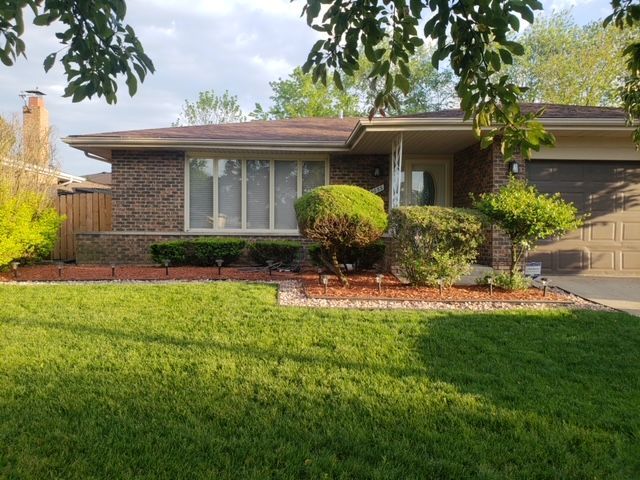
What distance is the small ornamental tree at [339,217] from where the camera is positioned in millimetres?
7078

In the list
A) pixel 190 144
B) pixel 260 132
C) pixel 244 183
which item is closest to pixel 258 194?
pixel 244 183

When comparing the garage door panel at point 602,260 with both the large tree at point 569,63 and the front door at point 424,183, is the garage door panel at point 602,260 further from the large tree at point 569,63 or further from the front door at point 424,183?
the large tree at point 569,63

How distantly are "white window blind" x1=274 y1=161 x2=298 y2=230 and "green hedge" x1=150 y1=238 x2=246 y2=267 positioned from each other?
1691 mm

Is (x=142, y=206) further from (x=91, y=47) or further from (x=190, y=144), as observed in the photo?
(x=91, y=47)

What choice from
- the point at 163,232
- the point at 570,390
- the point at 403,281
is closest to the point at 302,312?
the point at 403,281

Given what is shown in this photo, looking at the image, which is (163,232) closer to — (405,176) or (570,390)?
(405,176)

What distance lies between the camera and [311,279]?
8.47 metres

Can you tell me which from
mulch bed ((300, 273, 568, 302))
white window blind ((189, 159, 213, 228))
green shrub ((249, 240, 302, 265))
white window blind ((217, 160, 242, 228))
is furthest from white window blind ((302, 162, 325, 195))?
mulch bed ((300, 273, 568, 302))

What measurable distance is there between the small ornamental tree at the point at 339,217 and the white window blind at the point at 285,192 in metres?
4.36

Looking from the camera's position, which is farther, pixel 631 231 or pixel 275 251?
pixel 275 251

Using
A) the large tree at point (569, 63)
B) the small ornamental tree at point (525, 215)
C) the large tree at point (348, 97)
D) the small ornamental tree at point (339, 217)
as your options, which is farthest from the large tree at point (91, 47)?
the large tree at point (348, 97)

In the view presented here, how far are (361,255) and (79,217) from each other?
732 cm

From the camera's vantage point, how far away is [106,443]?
9.11 ft

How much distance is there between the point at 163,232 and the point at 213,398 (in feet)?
27.5
